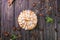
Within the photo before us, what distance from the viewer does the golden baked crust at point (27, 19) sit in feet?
12.3

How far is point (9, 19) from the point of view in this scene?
382cm

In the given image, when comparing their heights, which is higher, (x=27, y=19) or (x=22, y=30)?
(x=27, y=19)

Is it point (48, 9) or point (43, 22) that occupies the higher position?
point (48, 9)

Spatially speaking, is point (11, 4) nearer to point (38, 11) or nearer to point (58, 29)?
point (38, 11)

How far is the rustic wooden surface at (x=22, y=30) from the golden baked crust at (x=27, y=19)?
Result: 86mm

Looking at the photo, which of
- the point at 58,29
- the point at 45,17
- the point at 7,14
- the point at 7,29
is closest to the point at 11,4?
the point at 7,14

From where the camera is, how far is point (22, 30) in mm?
3770

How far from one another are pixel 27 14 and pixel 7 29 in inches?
21.4

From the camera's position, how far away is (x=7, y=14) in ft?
12.6

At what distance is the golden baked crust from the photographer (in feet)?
12.3

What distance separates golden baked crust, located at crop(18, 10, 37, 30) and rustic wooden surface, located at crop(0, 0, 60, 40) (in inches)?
3.4

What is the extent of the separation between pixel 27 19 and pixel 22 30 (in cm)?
26

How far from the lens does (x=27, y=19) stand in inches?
148

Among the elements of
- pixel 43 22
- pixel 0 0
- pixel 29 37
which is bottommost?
pixel 29 37
